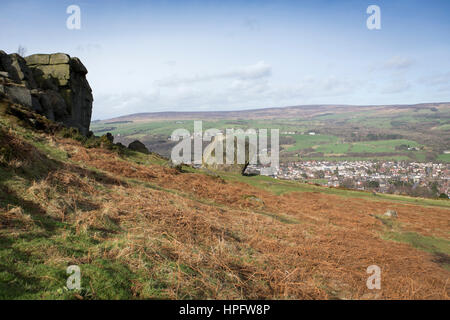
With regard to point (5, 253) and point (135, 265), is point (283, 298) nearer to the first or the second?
point (135, 265)

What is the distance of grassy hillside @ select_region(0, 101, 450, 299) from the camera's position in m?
4.64

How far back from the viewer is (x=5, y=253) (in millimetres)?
4500

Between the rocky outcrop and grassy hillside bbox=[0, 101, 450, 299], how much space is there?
9602mm

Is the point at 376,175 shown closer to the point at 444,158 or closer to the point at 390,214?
the point at 444,158

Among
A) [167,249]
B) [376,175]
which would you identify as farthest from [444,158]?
[167,249]

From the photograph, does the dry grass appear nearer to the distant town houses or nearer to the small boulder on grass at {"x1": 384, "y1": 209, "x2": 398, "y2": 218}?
the small boulder on grass at {"x1": 384, "y1": 209, "x2": 398, "y2": 218}

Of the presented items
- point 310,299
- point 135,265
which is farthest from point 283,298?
point 135,265

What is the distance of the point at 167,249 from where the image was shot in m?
6.39

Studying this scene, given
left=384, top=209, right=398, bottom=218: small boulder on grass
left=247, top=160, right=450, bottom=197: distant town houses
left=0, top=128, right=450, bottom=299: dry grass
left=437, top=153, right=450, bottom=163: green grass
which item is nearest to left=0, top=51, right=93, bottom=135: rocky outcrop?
left=0, top=128, right=450, bottom=299: dry grass

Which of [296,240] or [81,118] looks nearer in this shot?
[296,240]

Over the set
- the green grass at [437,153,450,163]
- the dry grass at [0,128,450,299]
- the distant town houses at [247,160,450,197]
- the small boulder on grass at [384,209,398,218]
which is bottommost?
the distant town houses at [247,160,450,197]

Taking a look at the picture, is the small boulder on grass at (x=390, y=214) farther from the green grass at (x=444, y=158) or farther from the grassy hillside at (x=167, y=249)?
the green grass at (x=444, y=158)

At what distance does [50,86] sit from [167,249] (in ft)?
96.2

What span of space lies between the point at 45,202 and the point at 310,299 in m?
7.39
